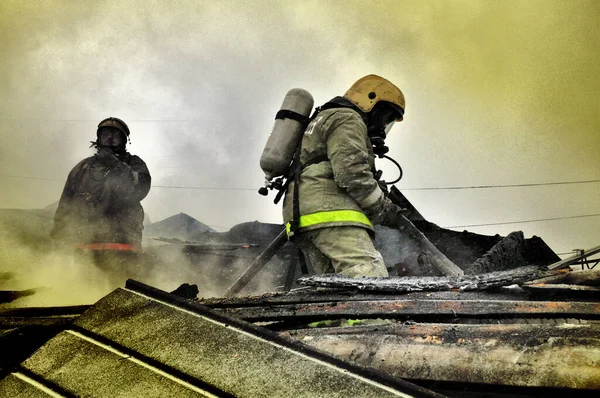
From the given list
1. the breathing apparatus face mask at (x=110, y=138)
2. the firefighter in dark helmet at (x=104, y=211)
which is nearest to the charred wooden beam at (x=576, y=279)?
the firefighter in dark helmet at (x=104, y=211)

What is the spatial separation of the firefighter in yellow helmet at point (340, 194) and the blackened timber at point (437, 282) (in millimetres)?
910

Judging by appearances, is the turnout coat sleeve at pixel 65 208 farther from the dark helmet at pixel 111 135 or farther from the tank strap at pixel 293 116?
the tank strap at pixel 293 116

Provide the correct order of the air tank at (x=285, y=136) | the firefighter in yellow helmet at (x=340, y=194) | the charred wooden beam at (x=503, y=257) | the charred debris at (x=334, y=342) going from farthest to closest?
1. the air tank at (x=285, y=136)
2. the charred wooden beam at (x=503, y=257)
3. the firefighter in yellow helmet at (x=340, y=194)
4. the charred debris at (x=334, y=342)

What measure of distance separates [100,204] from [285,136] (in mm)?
3299

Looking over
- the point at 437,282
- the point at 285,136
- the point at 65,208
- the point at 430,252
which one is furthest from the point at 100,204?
the point at 437,282

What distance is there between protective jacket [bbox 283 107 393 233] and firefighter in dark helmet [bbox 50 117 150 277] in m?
3.15

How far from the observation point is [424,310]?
1841mm

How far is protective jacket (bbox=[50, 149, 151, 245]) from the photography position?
582cm

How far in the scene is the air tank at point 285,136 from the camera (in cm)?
395

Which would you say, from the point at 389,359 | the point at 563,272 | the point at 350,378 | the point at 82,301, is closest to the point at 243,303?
the point at 389,359

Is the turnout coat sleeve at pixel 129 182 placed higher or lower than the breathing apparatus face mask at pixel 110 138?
lower

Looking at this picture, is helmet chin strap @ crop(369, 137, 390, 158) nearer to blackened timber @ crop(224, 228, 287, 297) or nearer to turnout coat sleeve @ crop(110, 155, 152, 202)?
blackened timber @ crop(224, 228, 287, 297)

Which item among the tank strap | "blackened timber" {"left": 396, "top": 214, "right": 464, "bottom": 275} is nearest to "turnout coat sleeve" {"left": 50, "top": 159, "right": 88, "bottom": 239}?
the tank strap

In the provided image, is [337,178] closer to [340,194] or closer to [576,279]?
[340,194]
